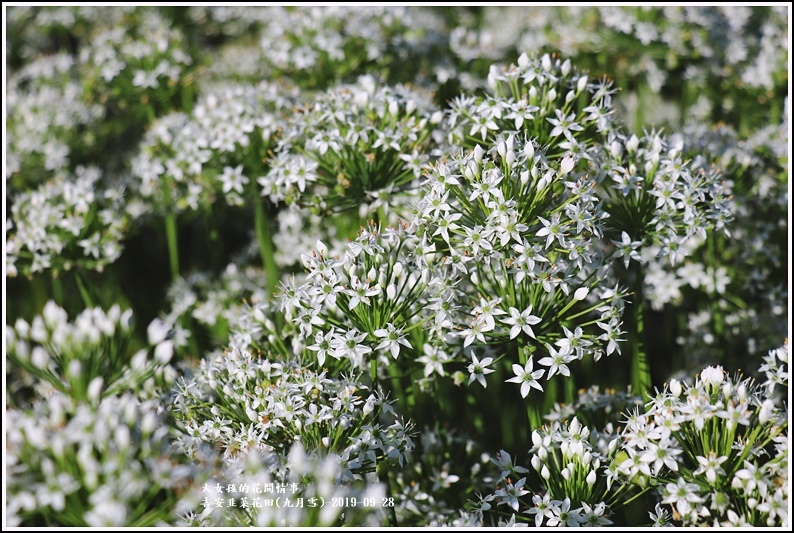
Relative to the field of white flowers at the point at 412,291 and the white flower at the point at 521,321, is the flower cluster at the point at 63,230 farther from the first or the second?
the white flower at the point at 521,321

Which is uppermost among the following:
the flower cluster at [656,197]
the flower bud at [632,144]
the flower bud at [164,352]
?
the flower bud at [632,144]

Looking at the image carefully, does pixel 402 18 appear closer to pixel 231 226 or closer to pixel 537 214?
pixel 231 226


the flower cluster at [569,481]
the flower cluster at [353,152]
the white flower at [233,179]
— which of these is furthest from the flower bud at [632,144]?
the white flower at [233,179]

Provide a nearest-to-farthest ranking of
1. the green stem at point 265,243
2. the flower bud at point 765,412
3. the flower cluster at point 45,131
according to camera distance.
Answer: the flower bud at point 765,412
the green stem at point 265,243
the flower cluster at point 45,131

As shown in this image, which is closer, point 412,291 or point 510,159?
point 510,159

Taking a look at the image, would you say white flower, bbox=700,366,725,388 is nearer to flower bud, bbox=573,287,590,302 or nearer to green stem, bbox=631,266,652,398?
green stem, bbox=631,266,652,398

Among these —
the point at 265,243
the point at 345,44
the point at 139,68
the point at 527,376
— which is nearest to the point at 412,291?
the point at 527,376

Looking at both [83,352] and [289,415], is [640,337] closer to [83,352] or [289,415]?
[289,415]

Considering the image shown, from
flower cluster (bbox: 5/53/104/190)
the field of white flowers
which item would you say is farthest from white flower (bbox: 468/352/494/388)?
flower cluster (bbox: 5/53/104/190)

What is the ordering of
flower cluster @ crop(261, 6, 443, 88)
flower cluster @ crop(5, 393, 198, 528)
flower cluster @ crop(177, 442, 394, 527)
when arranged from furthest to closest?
flower cluster @ crop(261, 6, 443, 88) < flower cluster @ crop(177, 442, 394, 527) < flower cluster @ crop(5, 393, 198, 528)

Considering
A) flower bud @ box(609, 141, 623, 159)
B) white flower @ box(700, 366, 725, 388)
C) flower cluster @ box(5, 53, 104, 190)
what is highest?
flower cluster @ box(5, 53, 104, 190)
